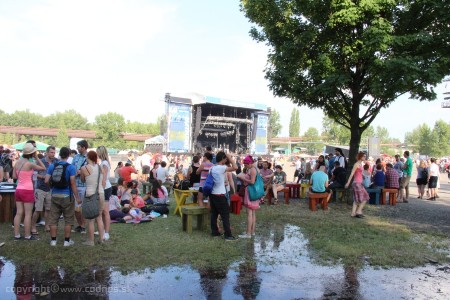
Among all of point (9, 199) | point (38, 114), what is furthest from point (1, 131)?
point (9, 199)

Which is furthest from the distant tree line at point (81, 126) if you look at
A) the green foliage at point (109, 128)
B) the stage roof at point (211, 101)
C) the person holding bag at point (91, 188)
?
the person holding bag at point (91, 188)

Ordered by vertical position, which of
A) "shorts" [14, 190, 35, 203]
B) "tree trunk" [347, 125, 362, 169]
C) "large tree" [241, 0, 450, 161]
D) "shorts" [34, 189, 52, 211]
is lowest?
"shorts" [34, 189, 52, 211]

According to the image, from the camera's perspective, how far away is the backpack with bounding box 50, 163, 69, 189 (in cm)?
582

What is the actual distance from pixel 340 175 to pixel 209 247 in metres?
7.23

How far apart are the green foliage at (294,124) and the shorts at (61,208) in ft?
353

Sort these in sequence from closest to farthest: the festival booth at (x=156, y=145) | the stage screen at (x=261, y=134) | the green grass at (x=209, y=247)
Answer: the green grass at (x=209, y=247)
the stage screen at (x=261, y=134)
the festival booth at (x=156, y=145)

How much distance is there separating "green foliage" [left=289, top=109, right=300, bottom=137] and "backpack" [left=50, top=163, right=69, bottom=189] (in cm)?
10777

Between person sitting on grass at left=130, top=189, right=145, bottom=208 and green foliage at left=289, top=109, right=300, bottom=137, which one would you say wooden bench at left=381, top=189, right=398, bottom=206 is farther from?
green foliage at left=289, top=109, right=300, bottom=137

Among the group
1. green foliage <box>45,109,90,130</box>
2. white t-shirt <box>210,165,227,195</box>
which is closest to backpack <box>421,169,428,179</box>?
white t-shirt <box>210,165,227,195</box>

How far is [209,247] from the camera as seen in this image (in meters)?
6.21

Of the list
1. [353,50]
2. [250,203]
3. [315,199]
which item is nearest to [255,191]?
[250,203]

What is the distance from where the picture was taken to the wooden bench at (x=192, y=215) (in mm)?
7191

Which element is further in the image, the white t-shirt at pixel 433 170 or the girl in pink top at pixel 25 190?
the white t-shirt at pixel 433 170

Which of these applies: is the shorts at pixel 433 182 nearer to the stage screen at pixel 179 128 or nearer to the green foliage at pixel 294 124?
the stage screen at pixel 179 128
